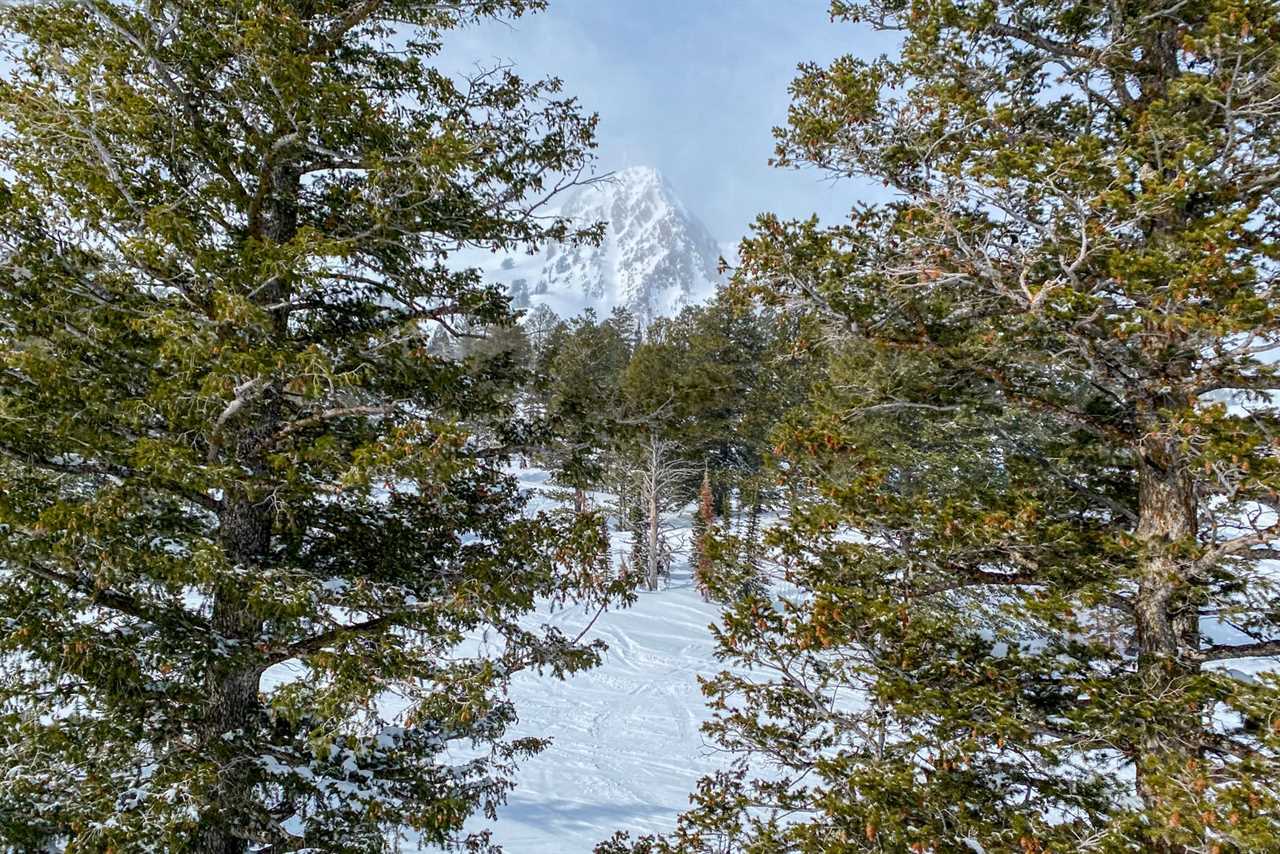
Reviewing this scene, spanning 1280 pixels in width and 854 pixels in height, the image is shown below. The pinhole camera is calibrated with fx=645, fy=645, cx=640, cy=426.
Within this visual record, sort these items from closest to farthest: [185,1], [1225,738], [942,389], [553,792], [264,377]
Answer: [1225,738]
[264,377]
[185,1]
[942,389]
[553,792]

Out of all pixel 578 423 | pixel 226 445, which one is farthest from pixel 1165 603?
pixel 226 445

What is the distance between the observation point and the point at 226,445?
449cm

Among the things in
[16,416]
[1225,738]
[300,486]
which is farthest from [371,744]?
[1225,738]

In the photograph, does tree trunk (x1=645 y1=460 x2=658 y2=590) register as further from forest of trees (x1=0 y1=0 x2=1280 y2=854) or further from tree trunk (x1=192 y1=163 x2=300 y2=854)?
tree trunk (x1=192 y1=163 x2=300 y2=854)

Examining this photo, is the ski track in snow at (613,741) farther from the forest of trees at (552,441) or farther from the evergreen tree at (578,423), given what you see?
the forest of trees at (552,441)

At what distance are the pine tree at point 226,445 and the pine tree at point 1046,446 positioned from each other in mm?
2112

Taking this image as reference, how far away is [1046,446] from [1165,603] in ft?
5.77

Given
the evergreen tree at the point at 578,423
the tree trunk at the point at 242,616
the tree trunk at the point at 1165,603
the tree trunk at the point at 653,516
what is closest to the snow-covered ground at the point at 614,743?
the tree trunk at the point at 653,516

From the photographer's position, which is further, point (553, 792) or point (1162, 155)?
point (553, 792)

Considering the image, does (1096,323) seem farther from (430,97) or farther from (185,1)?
(185,1)

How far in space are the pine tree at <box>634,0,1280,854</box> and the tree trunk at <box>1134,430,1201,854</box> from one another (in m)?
0.02

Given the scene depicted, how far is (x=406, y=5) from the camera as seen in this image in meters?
5.57

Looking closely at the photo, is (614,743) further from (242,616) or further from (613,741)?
(242,616)

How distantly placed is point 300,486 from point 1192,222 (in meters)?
6.06
